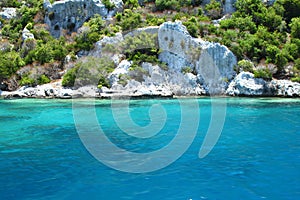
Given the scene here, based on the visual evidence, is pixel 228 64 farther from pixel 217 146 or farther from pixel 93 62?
pixel 217 146

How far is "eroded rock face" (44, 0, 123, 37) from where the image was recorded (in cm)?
5472

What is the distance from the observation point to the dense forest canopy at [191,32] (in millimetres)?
39388

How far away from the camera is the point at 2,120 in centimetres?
1934

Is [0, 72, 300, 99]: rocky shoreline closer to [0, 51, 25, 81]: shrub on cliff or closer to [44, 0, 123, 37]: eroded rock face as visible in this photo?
[0, 51, 25, 81]: shrub on cliff

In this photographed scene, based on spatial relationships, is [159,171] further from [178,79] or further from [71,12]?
[71,12]

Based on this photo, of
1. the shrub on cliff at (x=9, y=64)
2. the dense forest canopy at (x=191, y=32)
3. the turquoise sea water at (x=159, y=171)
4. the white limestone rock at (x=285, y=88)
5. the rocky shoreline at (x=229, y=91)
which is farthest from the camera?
the shrub on cliff at (x=9, y=64)

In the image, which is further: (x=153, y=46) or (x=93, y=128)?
(x=153, y=46)

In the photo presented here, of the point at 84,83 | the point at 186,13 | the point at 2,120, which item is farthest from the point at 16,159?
the point at 186,13

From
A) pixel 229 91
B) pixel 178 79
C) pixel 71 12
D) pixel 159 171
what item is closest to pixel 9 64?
pixel 71 12

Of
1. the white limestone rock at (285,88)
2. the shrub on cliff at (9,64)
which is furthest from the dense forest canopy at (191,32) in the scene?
the white limestone rock at (285,88)

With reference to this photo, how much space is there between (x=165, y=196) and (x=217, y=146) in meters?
5.12

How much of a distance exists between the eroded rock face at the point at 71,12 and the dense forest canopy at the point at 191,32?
4.18ft

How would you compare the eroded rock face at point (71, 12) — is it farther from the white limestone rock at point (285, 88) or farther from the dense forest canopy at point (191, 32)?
the white limestone rock at point (285, 88)

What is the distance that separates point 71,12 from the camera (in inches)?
2195
